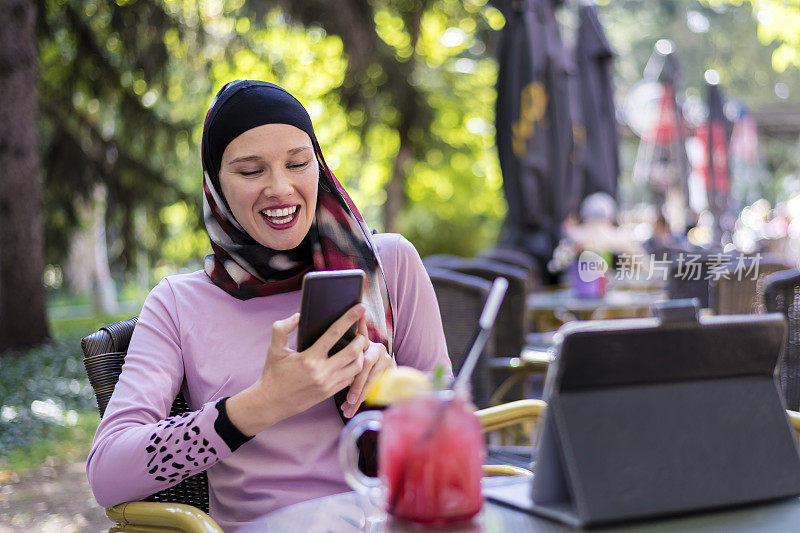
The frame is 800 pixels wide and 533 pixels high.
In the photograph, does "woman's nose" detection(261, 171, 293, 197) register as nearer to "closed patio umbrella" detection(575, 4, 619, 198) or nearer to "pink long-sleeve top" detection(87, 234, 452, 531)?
"pink long-sleeve top" detection(87, 234, 452, 531)

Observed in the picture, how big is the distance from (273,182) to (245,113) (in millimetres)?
151

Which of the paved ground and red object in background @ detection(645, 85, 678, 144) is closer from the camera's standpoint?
the paved ground

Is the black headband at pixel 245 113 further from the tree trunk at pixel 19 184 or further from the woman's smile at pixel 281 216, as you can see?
the tree trunk at pixel 19 184

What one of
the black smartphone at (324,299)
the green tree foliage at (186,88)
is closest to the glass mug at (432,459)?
the black smartphone at (324,299)

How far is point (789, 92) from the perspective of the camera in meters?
34.9

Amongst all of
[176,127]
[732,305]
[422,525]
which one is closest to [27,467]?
[732,305]

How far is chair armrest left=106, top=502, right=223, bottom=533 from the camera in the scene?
1.54 m

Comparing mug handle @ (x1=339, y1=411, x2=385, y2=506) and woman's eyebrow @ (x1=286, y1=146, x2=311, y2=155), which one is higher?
woman's eyebrow @ (x1=286, y1=146, x2=311, y2=155)

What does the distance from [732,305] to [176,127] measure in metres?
8.07

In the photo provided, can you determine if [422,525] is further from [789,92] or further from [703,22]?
[789,92]

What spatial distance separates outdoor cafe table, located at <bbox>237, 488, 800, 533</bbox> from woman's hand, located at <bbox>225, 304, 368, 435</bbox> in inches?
7.7

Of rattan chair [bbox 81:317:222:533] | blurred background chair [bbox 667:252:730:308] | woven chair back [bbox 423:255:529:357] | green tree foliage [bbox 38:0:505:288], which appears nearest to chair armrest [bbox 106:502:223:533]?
rattan chair [bbox 81:317:222:533]

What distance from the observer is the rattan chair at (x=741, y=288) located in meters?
3.80

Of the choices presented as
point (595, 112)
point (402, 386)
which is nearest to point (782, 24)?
point (595, 112)
